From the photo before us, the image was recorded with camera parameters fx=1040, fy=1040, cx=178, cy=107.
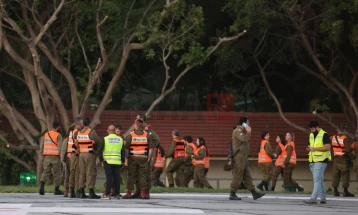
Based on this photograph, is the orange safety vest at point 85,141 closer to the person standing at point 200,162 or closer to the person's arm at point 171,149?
the person's arm at point 171,149

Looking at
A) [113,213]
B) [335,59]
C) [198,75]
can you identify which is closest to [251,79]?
[198,75]

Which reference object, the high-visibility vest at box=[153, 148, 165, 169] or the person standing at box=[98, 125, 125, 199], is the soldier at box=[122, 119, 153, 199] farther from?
the high-visibility vest at box=[153, 148, 165, 169]

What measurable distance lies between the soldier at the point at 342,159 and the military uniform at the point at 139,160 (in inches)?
276

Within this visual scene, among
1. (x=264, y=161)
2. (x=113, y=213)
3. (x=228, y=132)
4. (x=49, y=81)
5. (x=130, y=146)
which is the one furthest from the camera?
(x=228, y=132)

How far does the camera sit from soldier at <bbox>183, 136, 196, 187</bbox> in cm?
3450

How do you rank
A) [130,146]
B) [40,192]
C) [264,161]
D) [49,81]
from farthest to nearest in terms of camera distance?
[49,81] → [264,161] → [40,192] → [130,146]

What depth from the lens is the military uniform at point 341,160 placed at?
29.1 meters

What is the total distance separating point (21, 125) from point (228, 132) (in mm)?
7995

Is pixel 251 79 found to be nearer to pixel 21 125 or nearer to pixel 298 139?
pixel 298 139

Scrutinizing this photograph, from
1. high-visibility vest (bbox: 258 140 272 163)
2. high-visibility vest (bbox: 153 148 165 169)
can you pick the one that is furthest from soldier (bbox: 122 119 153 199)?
high-visibility vest (bbox: 153 148 165 169)

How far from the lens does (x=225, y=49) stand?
36562 millimetres

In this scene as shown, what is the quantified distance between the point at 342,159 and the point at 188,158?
22.1ft

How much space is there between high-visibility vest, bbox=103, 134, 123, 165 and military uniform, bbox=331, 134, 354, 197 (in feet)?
24.9

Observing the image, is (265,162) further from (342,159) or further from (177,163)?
(342,159)
